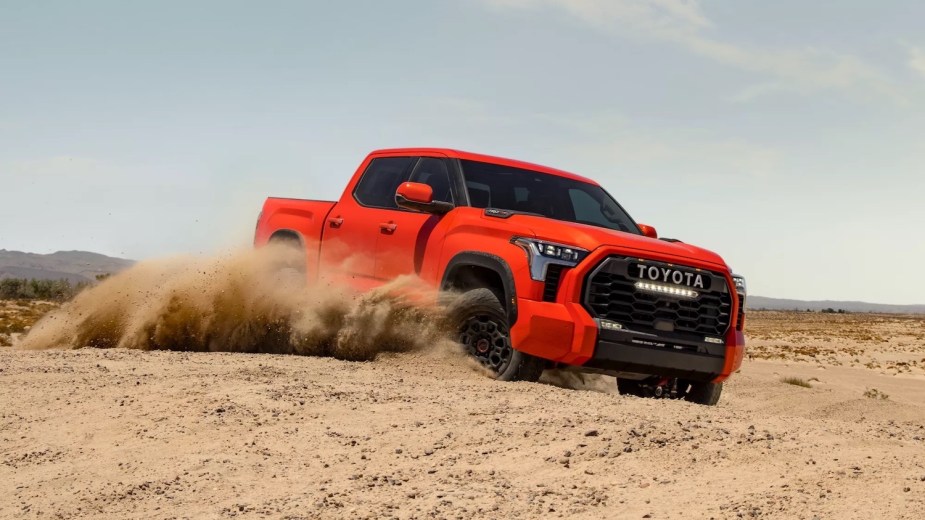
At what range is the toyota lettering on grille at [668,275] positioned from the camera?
23.7 feet

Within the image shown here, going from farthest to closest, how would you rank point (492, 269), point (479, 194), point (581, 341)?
1. point (479, 194)
2. point (492, 269)
3. point (581, 341)

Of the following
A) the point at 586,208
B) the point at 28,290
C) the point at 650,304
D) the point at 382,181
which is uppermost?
the point at 382,181

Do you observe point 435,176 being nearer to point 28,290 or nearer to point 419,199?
point 419,199

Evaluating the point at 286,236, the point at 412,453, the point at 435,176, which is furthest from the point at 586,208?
the point at 412,453

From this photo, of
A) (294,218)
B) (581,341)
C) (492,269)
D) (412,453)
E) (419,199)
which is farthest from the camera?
(294,218)

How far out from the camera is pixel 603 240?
719cm

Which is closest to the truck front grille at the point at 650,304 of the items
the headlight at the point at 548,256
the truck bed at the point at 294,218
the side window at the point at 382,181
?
the headlight at the point at 548,256

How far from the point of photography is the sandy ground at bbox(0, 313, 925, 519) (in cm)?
432

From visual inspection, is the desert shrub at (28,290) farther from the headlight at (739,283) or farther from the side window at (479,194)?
the headlight at (739,283)

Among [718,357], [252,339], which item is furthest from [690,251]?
[252,339]

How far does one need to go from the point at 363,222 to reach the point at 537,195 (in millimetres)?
1698

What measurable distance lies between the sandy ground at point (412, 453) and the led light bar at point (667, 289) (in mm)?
927

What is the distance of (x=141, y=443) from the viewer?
5668 mm

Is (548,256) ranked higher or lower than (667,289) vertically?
higher
